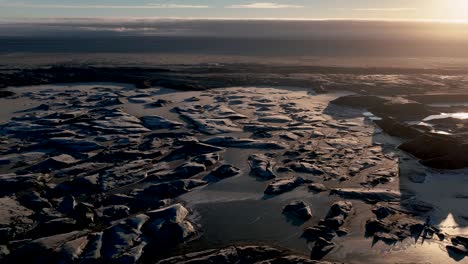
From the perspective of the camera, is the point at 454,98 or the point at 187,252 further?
the point at 454,98

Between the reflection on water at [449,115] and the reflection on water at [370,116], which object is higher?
the reflection on water at [449,115]

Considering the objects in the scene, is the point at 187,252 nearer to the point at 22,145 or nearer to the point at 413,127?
the point at 22,145

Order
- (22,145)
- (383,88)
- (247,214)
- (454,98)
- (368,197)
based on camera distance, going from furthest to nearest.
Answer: (383,88) < (454,98) < (22,145) < (368,197) < (247,214)

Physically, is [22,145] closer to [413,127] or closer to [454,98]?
[413,127]

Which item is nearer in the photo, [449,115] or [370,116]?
[370,116]

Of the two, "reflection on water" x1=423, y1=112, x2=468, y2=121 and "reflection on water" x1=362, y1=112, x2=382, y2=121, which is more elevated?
"reflection on water" x1=423, y1=112, x2=468, y2=121

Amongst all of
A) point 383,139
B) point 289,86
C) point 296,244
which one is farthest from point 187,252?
point 289,86

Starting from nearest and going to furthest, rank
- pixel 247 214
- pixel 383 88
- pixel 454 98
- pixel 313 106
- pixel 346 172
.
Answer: pixel 247 214
pixel 346 172
pixel 313 106
pixel 454 98
pixel 383 88

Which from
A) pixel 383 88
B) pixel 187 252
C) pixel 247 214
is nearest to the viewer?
pixel 187 252

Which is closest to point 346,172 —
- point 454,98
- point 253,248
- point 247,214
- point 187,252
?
point 247,214
